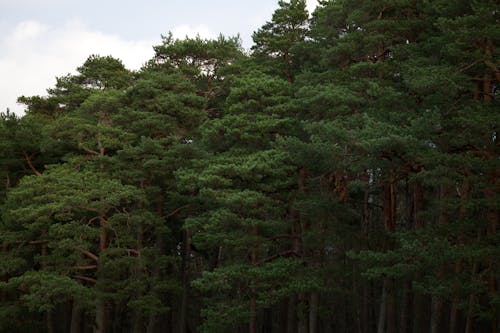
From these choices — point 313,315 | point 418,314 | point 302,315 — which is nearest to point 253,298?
point 302,315

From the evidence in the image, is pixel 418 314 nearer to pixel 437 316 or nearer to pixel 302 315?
pixel 437 316

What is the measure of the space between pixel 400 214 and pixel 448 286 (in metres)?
16.0

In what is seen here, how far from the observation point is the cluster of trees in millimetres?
14898

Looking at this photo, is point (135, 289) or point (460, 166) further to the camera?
point (135, 289)

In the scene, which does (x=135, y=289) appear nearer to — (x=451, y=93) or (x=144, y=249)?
(x=144, y=249)

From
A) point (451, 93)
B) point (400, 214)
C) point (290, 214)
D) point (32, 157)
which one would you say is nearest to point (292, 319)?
point (290, 214)

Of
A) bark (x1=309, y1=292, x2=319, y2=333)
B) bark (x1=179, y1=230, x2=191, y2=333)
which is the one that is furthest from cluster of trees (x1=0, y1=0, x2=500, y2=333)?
bark (x1=179, y1=230, x2=191, y2=333)

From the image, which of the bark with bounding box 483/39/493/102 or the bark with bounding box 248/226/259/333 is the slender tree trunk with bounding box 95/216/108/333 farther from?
the bark with bounding box 483/39/493/102

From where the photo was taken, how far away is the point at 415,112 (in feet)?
55.9

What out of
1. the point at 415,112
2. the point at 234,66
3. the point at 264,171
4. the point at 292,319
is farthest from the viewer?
the point at 234,66

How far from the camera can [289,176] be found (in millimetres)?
20625

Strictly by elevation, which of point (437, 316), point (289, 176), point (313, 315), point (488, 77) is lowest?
point (313, 315)

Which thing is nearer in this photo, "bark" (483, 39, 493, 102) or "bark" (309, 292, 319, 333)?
"bark" (483, 39, 493, 102)

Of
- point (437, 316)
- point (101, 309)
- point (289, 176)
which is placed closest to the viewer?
point (437, 316)
